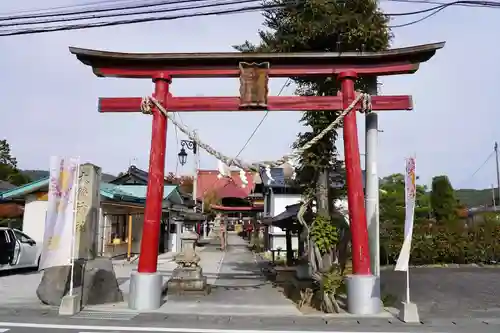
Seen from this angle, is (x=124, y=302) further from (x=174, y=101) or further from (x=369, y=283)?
(x=369, y=283)

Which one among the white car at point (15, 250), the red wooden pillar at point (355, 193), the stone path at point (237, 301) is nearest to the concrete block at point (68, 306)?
the stone path at point (237, 301)

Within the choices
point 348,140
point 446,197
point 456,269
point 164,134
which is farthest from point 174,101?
point 446,197

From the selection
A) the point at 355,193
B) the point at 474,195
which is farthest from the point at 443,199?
the point at 474,195

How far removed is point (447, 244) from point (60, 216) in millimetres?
21229

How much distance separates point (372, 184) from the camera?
11.6 meters

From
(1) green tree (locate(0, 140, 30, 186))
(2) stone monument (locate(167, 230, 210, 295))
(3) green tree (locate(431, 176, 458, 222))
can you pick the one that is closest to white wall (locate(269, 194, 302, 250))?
(3) green tree (locate(431, 176, 458, 222))

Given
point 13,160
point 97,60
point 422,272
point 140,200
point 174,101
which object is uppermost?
point 13,160

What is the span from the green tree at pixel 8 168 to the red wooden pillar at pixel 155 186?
119ft

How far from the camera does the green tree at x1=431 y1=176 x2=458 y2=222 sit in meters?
34.7

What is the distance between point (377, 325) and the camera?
8.76 meters

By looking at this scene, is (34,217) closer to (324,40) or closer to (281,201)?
(281,201)

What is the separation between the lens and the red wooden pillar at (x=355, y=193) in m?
10.0

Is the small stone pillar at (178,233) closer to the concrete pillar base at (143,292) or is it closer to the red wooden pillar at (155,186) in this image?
the red wooden pillar at (155,186)

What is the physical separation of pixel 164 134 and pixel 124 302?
4.31m
